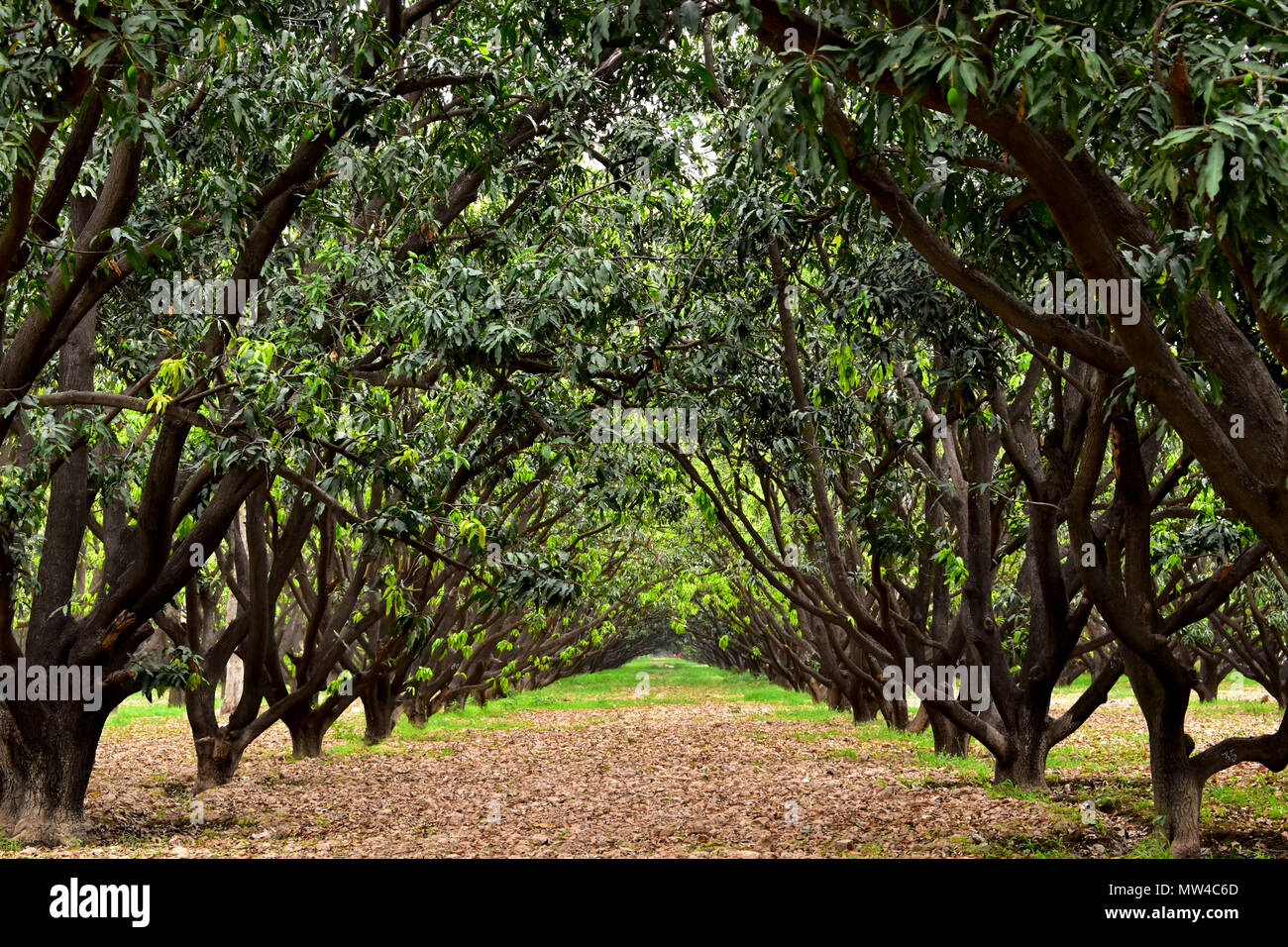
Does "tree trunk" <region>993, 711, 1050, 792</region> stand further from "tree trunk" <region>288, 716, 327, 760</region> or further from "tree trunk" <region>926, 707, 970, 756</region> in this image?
"tree trunk" <region>288, 716, 327, 760</region>

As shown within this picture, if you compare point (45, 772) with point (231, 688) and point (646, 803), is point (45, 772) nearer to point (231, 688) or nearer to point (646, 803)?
point (646, 803)

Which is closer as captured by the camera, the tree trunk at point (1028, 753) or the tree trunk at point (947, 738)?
the tree trunk at point (1028, 753)

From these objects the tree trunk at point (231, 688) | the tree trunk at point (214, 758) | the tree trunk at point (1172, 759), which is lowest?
the tree trunk at point (231, 688)

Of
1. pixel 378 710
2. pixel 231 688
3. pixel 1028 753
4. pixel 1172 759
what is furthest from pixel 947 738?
pixel 231 688

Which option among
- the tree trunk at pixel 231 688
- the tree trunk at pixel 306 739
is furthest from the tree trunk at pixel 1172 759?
the tree trunk at pixel 231 688

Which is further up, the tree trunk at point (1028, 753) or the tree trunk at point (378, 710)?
the tree trunk at point (1028, 753)

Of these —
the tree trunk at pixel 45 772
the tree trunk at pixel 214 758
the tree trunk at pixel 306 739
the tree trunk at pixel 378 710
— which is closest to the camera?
the tree trunk at pixel 45 772

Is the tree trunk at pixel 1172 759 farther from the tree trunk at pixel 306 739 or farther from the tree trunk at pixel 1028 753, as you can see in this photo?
the tree trunk at pixel 306 739

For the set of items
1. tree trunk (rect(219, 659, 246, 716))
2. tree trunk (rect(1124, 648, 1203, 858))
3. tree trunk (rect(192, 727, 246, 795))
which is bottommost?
tree trunk (rect(219, 659, 246, 716))

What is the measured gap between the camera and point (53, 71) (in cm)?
523

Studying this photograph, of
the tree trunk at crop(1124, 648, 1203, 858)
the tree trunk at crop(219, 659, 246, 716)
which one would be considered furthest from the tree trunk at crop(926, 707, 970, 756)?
the tree trunk at crop(219, 659, 246, 716)

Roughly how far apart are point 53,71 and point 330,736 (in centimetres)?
1690


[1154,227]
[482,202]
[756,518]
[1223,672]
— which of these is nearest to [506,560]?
[1154,227]

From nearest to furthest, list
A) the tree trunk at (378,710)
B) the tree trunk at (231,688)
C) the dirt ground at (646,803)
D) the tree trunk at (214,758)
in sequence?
the dirt ground at (646,803), the tree trunk at (214,758), the tree trunk at (378,710), the tree trunk at (231,688)
